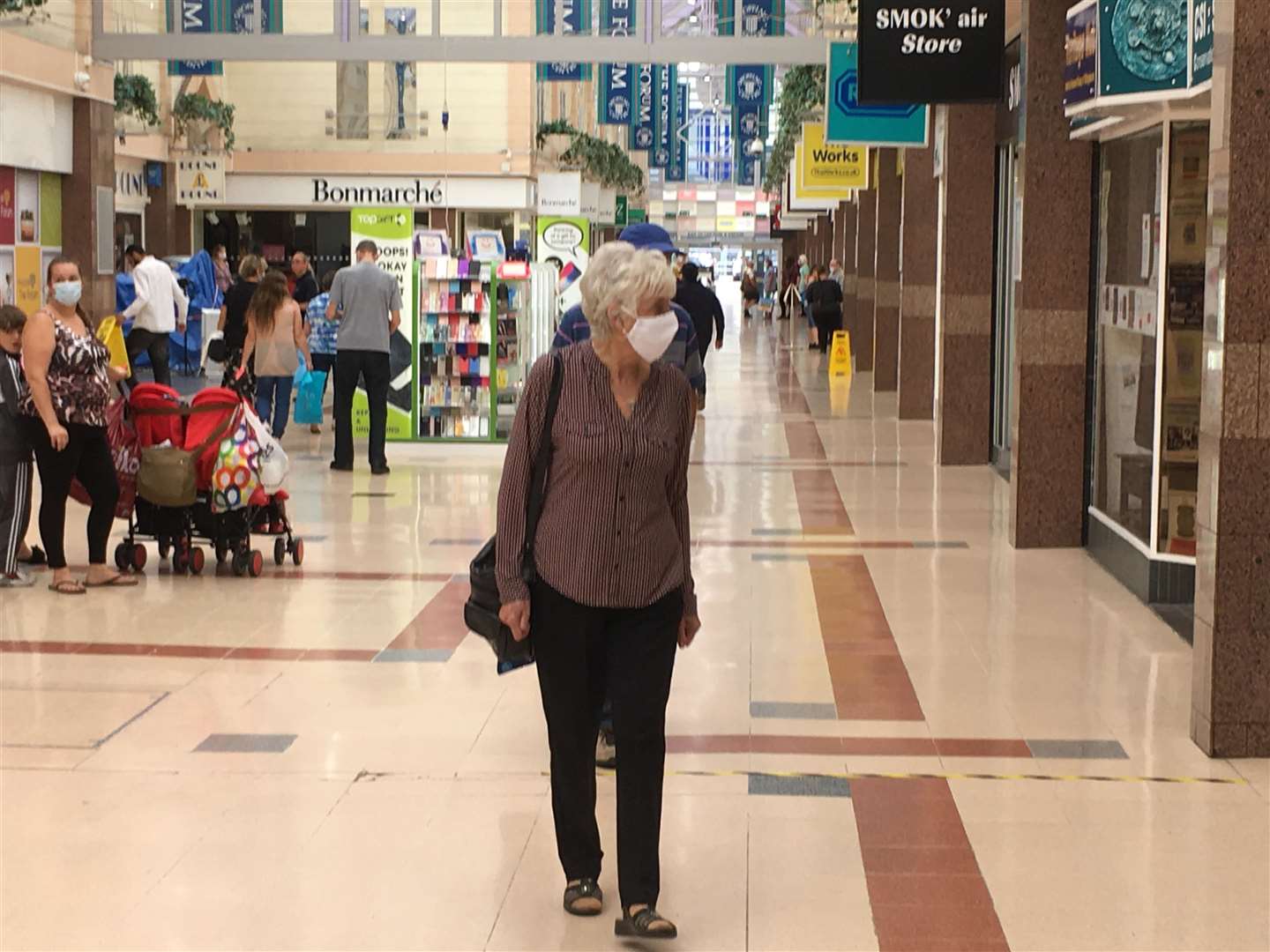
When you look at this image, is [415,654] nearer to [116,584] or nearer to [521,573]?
[116,584]

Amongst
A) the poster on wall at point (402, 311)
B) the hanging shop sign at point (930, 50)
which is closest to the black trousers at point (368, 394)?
the poster on wall at point (402, 311)

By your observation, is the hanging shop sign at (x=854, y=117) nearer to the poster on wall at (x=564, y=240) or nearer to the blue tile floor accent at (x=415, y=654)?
the poster on wall at (x=564, y=240)

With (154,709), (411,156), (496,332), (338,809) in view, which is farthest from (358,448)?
(411,156)

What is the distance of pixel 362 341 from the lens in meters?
14.3

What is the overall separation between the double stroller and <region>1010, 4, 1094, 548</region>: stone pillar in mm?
4107

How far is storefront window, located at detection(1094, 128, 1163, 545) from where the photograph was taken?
9.31 meters

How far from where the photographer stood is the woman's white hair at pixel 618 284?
4.38 meters

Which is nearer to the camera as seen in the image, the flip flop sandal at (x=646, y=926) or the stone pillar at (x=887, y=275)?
the flip flop sandal at (x=646, y=926)

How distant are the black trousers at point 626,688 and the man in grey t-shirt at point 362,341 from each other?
9670mm

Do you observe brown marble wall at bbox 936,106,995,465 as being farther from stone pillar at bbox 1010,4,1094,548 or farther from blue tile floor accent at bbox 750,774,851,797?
blue tile floor accent at bbox 750,774,851,797

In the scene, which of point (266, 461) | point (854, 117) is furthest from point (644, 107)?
point (266, 461)

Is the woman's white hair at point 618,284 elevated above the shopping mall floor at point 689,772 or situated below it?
above

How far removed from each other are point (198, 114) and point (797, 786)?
2794 centimetres

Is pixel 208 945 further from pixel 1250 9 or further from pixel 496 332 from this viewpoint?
pixel 496 332
